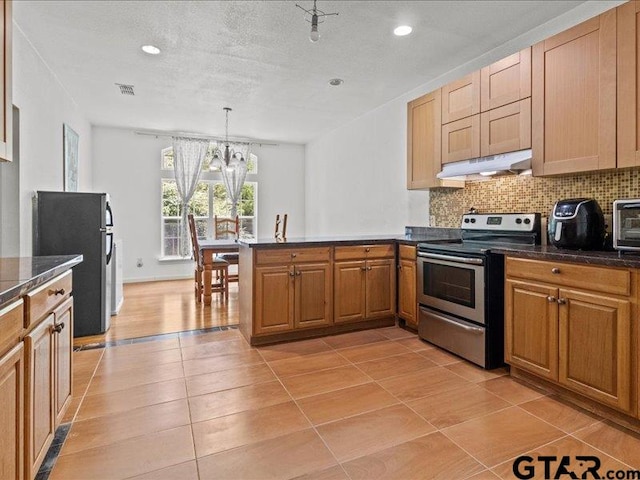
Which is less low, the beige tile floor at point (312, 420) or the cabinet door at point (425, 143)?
the cabinet door at point (425, 143)

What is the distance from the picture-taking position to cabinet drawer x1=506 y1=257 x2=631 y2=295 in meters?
1.87

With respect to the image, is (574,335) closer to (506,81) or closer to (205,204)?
(506,81)

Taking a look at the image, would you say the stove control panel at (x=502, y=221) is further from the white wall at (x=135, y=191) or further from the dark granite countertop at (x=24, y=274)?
the white wall at (x=135, y=191)

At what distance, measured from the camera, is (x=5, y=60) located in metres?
1.68

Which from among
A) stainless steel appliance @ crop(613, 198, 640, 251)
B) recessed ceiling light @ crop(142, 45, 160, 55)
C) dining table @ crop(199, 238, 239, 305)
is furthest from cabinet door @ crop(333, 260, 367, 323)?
Answer: recessed ceiling light @ crop(142, 45, 160, 55)

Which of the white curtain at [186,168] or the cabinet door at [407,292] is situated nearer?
the cabinet door at [407,292]

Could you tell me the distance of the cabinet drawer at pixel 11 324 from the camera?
44.9 inches

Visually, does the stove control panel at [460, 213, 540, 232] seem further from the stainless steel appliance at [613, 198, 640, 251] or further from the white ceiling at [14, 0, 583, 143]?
the white ceiling at [14, 0, 583, 143]

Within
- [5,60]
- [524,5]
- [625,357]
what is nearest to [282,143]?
[524,5]

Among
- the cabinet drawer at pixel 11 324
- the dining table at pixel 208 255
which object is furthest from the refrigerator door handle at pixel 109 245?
the cabinet drawer at pixel 11 324

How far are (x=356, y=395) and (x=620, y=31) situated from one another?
267 cm

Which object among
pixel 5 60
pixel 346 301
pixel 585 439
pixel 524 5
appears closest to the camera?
pixel 5 60

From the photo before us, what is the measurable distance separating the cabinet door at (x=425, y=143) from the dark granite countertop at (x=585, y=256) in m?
1.28

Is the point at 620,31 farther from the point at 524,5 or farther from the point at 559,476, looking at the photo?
the point at 559,476
